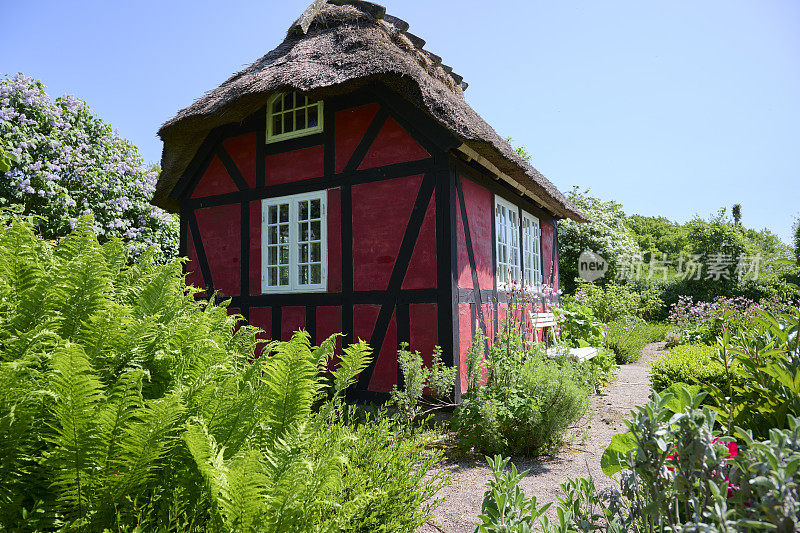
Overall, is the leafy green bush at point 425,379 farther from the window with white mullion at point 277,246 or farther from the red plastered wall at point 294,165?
the red plastered wall at point 294,165

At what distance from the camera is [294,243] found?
632cm

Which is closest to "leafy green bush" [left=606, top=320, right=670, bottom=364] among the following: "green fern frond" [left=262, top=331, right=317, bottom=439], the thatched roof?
the thatched roof

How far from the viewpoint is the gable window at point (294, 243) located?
6160 millimetres

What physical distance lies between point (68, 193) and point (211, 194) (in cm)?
444

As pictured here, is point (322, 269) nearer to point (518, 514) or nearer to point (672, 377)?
point (672, 377)

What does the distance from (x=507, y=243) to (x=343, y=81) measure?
340 centimetres

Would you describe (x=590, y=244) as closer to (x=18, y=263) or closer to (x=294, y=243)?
(x=294, y=243)

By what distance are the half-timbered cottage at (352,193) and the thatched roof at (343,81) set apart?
0.09 ft

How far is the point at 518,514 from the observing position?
1297mm

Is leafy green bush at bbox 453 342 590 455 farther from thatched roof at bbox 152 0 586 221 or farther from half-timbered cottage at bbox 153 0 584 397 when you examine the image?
thatched roof at bbox 152 0 586 221

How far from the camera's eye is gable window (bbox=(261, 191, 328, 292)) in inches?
243

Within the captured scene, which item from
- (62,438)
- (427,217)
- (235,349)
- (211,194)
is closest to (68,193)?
(211,194)

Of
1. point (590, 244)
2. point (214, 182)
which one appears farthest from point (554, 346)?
point (590, 244)

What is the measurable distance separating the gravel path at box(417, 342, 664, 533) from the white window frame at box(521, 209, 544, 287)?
2556 millimetres
